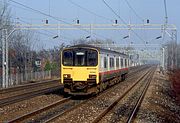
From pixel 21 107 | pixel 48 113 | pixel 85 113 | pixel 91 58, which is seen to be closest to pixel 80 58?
pixel 91 58

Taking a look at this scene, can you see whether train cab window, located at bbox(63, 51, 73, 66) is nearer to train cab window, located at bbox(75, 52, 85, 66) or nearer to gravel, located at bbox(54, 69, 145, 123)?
train cab window, located at bbox(75, 52, 85, 66)

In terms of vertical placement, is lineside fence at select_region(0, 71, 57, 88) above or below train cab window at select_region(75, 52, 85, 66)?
below

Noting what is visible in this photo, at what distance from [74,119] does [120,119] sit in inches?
66.5

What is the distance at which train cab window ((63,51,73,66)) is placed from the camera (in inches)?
869

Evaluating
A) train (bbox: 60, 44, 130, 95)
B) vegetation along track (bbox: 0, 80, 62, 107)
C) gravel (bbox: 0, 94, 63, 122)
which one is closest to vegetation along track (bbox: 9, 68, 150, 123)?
gravel (bbox: 0, 94, 63, 122)

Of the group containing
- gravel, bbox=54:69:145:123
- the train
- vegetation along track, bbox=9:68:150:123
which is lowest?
gravel, bbox=54:69:145:123

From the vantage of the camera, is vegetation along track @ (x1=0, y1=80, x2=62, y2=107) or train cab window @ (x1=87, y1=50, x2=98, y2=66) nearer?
vegetation along track @ (x1=0, y1=80, x2=62, y2=107)

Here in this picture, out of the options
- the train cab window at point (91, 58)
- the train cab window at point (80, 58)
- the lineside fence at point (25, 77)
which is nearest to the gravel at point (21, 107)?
the train cab window at point (80, 58)

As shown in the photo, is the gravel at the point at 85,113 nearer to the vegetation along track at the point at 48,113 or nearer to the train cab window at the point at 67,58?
the vegetation along track at the point at 48,113

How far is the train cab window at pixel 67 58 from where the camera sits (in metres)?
22.1

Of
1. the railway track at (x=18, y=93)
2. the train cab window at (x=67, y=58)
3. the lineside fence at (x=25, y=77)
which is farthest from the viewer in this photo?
the lineside fence at (x=25, y=77)

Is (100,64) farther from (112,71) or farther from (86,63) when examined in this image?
(112,71)

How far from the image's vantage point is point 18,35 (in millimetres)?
51625

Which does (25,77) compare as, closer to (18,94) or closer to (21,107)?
(18,94)
